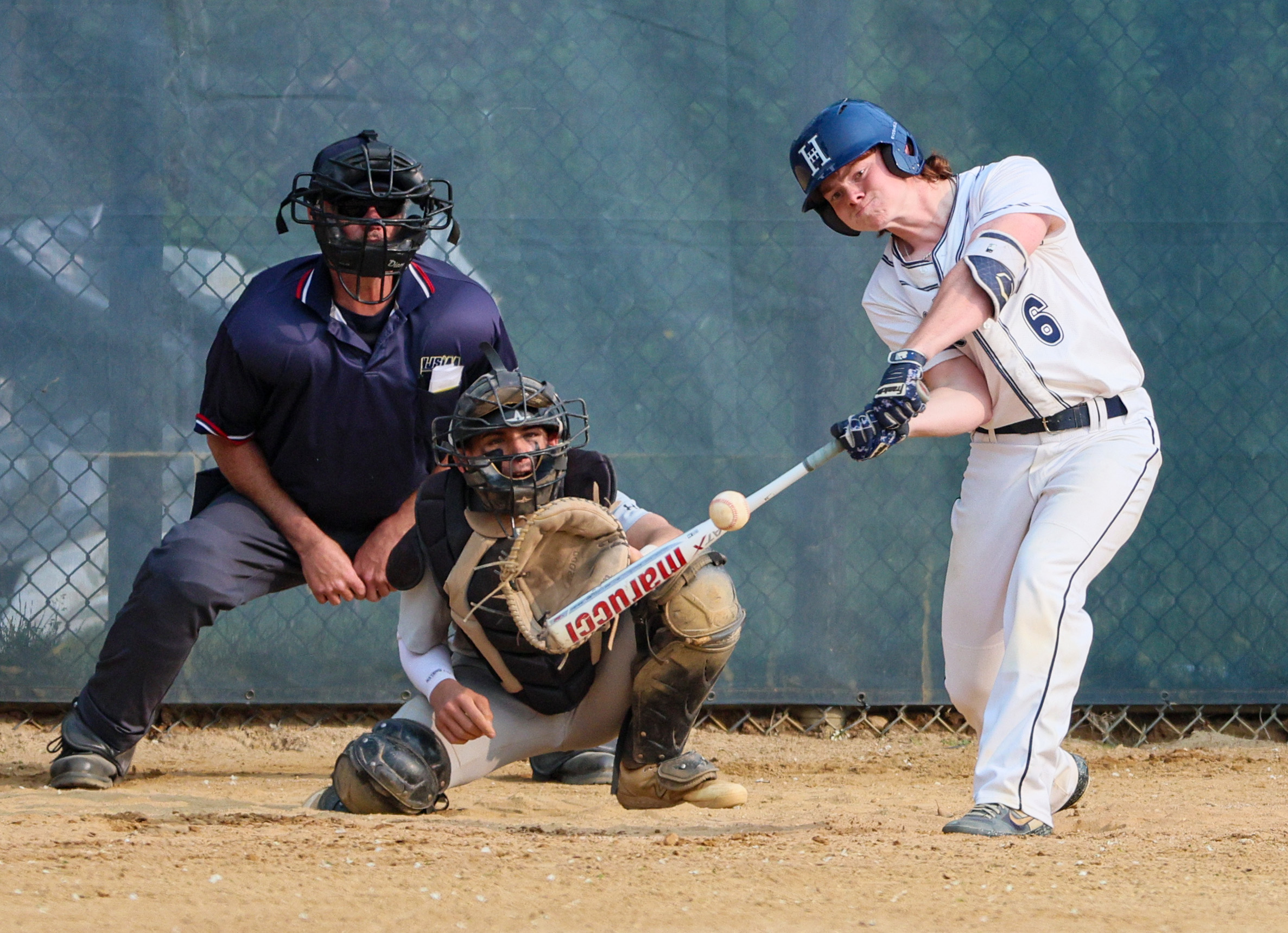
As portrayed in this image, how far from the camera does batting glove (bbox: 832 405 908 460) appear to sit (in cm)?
334

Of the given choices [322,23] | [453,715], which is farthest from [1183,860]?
[322,23]

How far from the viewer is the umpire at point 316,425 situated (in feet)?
13.5

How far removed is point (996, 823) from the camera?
3.17 meters

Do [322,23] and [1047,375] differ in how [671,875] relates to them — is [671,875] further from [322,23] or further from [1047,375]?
[322,23]

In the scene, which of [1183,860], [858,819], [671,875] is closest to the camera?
[671,875]

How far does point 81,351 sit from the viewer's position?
511cm

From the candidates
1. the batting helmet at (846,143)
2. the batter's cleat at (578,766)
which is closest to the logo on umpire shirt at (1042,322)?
the batting helmet at (846,143)

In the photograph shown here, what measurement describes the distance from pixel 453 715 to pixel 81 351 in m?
2.47

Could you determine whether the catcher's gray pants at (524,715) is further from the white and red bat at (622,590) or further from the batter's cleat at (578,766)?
the batter's cleat at (578,766)

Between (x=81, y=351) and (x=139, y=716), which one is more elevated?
(x=81, y=351)

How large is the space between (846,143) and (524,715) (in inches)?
66.5

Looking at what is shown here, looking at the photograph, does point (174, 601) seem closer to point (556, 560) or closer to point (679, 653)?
point (556, 560)

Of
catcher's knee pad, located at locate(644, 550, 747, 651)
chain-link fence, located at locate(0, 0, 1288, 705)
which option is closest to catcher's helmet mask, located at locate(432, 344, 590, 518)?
catcher's knee pad, located at locate(644, 550, 747, 651)

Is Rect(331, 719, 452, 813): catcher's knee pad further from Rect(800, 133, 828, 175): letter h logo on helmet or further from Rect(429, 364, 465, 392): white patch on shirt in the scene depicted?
Rect(800, 133, 828, 175): letter h logo on helmet
